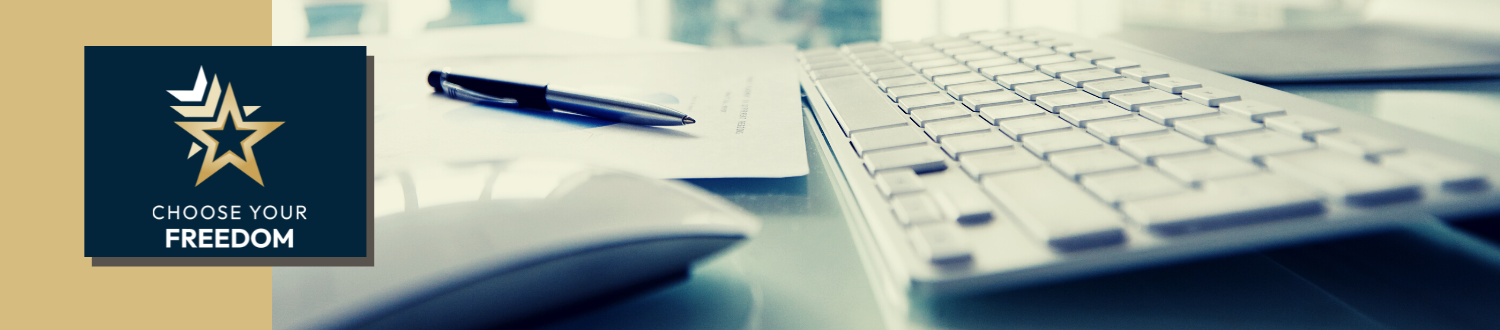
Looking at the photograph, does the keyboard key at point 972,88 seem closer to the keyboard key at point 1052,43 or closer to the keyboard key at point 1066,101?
the keyboard key at point 1066,101

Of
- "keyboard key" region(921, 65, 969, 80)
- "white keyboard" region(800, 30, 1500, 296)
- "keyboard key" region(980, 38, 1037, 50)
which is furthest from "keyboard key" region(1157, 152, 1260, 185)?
"keyboard key" region(980, 38, 1037, 50)

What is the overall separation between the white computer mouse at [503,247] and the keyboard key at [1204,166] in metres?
0.12

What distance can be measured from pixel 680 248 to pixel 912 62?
335 mm

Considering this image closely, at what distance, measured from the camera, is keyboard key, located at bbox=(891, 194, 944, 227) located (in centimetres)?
19

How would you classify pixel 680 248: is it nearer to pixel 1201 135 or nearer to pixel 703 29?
pixel 1201 135

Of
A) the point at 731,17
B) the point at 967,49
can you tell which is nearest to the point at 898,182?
the point at 967,49

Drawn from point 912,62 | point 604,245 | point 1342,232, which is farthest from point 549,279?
point 912,62

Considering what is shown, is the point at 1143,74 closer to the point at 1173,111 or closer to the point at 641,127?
the point at 1173,111

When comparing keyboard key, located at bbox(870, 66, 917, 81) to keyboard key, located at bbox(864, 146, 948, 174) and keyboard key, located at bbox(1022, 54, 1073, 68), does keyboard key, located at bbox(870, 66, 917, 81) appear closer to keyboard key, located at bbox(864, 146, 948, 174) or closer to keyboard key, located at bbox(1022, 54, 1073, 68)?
keyboard key, located at bbox(1022, 54, 1073, 68)

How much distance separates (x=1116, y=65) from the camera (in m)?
0.40

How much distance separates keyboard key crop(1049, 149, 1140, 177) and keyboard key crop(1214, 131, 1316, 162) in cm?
3

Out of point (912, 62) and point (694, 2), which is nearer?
point (912, 62)

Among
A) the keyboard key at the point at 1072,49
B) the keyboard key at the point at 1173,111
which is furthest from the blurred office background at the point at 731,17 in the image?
the keyboard key at the point at 1173,111

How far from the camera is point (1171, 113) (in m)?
0.28
